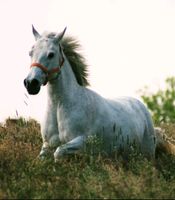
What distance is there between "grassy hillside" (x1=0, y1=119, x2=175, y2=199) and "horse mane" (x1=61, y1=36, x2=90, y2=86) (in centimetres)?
138

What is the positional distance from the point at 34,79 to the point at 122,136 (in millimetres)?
1933

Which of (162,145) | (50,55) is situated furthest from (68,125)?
(162,145)

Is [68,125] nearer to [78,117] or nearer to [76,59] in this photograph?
[78,117]

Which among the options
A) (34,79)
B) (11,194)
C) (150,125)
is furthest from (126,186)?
(150,125)

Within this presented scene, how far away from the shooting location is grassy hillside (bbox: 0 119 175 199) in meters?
7.59

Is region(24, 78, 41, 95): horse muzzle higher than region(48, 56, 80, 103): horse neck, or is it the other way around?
region(24, 78, 41, 95): horse muzzle

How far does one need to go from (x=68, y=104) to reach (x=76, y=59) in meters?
1.00

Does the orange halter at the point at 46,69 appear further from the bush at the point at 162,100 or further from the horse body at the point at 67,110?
the bush at the point at 162,100

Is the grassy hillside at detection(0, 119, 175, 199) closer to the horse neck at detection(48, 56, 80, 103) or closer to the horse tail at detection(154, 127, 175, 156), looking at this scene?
the horse neck at detection(48, 56, 80, 103)

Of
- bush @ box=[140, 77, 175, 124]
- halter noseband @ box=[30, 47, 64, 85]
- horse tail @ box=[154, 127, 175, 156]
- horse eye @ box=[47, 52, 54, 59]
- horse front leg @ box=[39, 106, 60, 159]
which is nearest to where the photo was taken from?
halter noseband @ box=[30, 47, 64, 85]

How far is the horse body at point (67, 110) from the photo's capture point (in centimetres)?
1045

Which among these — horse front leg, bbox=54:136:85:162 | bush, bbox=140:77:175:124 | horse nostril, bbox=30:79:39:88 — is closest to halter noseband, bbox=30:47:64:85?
horse nostril, bbox=30:79:39:88

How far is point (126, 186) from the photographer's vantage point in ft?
24.8

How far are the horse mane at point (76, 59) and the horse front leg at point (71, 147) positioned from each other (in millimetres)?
1369
